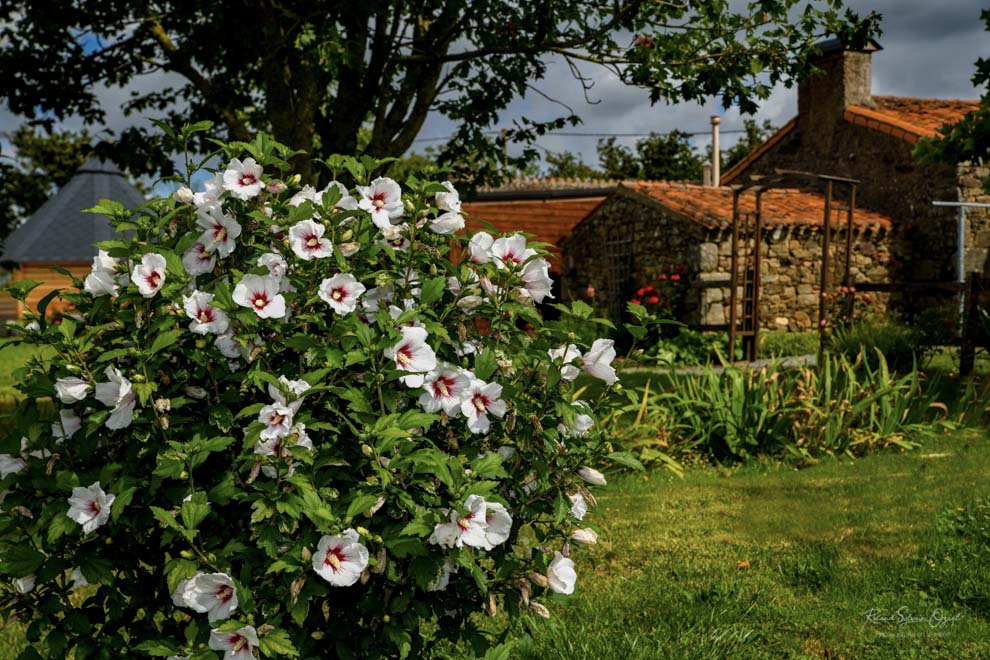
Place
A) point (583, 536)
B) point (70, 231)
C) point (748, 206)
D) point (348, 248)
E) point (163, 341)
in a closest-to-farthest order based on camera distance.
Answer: point (163, 341), point (348, 248), point (583, 536), point (748, 206), point (70, 231)

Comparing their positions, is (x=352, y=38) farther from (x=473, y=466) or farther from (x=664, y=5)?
(x=473, y=466)

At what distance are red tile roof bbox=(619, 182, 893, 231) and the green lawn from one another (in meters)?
10.7

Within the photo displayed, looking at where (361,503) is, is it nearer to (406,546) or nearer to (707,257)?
(406,546)

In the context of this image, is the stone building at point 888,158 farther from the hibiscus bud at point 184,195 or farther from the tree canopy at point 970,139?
the hibiscus bud at point 184,195

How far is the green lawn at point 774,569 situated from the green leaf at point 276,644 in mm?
881

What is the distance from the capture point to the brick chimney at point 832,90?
19.7 meters

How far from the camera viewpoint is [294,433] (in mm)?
2391

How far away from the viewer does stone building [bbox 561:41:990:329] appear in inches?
688

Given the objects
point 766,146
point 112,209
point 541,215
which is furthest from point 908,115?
point 112,209

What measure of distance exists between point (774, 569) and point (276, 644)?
3.17 meters

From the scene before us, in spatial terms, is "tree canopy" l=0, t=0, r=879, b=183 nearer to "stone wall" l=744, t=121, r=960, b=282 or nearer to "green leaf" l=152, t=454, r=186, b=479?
"green leaf" l=152, t=454, r=186, b=479

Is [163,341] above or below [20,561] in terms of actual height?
above

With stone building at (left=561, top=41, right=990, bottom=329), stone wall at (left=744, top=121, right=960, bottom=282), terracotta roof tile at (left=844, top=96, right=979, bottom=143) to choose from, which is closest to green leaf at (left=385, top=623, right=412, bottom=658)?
stone building at (left=561, top=41, right=990, bottom=329)

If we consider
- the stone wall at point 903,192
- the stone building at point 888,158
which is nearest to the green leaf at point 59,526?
the stone building at point 888,158
